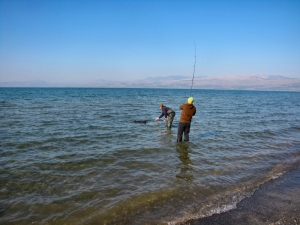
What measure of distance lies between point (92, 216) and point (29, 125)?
12892 mm

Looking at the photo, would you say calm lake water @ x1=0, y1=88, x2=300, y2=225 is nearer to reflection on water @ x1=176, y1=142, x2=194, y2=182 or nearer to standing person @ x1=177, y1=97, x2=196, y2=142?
reflection on water @ x1=176, y1=142, x2=194, y2=182

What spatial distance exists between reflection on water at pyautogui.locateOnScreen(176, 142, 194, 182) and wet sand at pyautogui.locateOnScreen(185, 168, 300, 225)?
6.56 feet

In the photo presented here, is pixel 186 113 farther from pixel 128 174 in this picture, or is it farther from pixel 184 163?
pixel 128 174

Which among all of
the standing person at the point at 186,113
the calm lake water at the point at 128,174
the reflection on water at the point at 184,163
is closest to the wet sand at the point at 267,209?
the calm lake water at the point at 128,174

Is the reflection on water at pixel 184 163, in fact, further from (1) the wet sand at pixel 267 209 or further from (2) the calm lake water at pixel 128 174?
(1) the wet sand at pixel 267 209

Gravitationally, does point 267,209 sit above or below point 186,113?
Result: below

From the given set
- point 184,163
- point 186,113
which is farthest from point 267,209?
point 186,113

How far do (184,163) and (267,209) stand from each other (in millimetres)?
3693

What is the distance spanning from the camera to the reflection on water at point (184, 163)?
7.12m

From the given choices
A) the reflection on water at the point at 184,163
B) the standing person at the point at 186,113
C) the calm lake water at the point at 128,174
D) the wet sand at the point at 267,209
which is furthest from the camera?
the standing person at the point at 186,113

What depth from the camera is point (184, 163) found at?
839cm

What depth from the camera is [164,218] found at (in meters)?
4.79

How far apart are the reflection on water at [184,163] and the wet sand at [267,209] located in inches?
78.7

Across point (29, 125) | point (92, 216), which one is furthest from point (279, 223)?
point (29, 125)
